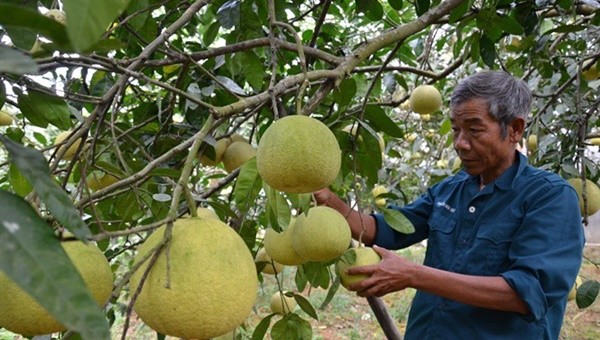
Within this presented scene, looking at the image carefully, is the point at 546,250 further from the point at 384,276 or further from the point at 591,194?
the point at 591,194

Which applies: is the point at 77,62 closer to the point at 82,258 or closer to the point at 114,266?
the point at 82,258

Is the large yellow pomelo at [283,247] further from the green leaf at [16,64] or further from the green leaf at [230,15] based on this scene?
the green leaf at [16,64]

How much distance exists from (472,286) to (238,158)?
884mm

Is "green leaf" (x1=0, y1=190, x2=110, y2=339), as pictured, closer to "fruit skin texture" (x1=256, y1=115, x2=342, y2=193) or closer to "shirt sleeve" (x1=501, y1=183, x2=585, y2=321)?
"fruit skin texture" (x1=256, y1=115, x2=342, y2=193)

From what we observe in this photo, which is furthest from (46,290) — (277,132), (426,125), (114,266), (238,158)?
(426,125)

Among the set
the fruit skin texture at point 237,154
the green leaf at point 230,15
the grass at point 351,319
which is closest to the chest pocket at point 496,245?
the fruit skin texture at point 237,154

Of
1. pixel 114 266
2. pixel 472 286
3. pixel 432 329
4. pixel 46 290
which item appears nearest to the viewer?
pixel 46 290

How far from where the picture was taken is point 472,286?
1594 millimetres

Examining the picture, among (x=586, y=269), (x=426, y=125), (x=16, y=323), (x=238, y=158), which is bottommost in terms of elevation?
(x=586, y=269)

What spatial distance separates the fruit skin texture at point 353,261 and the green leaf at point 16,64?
1.17 meters

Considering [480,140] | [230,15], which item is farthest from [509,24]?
[230,15]

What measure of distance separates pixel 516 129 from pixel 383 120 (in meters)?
0.50

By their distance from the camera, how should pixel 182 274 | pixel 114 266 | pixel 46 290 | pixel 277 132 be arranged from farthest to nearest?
1. pixel 114 266
2. pixel 277 132
3. pixel 182 274
4. pixel 46 290

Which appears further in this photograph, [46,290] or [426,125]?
[426,125]
